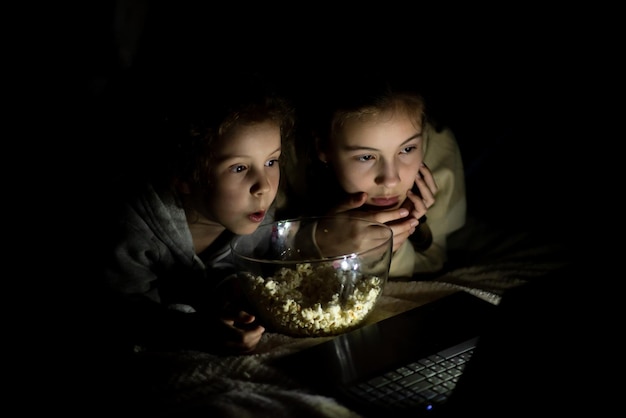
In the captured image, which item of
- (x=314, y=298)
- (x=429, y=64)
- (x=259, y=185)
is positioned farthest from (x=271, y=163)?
(x=429, y=64)

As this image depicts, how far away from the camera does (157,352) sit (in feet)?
2.92

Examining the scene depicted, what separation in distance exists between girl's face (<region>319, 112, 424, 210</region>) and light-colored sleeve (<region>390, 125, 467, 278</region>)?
179 mm

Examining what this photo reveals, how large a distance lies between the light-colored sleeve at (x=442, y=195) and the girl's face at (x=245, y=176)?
1.30 feet

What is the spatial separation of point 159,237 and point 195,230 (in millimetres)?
104

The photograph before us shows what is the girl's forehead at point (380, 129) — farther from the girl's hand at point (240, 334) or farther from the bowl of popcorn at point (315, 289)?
the girl's hand at point (240, 334)

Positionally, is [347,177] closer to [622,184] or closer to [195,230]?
[195,230]

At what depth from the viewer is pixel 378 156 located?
1135 mm

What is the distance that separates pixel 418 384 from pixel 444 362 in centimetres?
7

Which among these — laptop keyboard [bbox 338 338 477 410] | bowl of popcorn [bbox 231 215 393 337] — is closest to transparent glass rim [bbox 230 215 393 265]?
bowl of popcorn [bbox 231 215 393 337]

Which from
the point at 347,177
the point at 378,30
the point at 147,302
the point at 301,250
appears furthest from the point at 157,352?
the point at 378,30

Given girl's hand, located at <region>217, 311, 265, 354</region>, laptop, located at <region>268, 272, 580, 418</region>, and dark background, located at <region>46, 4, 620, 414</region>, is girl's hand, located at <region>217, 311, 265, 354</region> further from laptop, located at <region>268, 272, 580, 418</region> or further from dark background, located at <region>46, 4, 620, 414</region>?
dark background, located at <region>46, 4, 620, 414</region>

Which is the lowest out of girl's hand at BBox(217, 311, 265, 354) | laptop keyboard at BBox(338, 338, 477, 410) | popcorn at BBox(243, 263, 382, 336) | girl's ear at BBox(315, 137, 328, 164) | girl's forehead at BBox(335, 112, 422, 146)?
laptop keyboard at BBox(338, 338, 477, 410)

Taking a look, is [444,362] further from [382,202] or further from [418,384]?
[382,202]

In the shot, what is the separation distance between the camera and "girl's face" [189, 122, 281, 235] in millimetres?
1038
